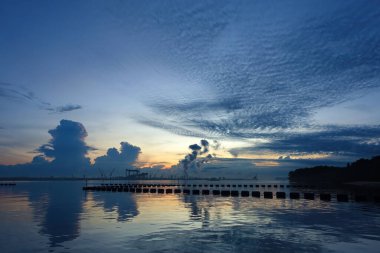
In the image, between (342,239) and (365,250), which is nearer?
(365,250)

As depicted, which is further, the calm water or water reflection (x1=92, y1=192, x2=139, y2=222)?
water reflection (x1=92, y1=192, x2=139, y2=222)

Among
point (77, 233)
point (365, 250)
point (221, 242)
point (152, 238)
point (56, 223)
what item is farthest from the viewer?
point (56, 223)

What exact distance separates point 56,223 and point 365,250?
91.2 ft

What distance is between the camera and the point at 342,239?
2519 cm

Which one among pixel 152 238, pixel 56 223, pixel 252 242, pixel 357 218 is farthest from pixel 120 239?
pixel 357 218

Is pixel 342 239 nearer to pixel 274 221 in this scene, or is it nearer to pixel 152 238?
pixel 274 221

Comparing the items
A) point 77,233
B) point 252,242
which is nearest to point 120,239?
point 77,233

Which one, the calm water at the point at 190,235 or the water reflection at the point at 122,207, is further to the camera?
the water reflection at the point at 122,207

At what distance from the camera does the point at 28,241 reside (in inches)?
974

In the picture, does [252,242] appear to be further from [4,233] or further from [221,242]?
[4,233]

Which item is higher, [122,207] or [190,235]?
[190,235]

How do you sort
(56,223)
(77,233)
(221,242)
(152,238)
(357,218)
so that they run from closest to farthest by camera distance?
(221,242)
(152,238)
(77,233)
(56,223)
(357,218)

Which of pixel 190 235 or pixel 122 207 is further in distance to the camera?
pixel 122 207

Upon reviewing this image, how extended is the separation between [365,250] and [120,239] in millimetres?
16770
